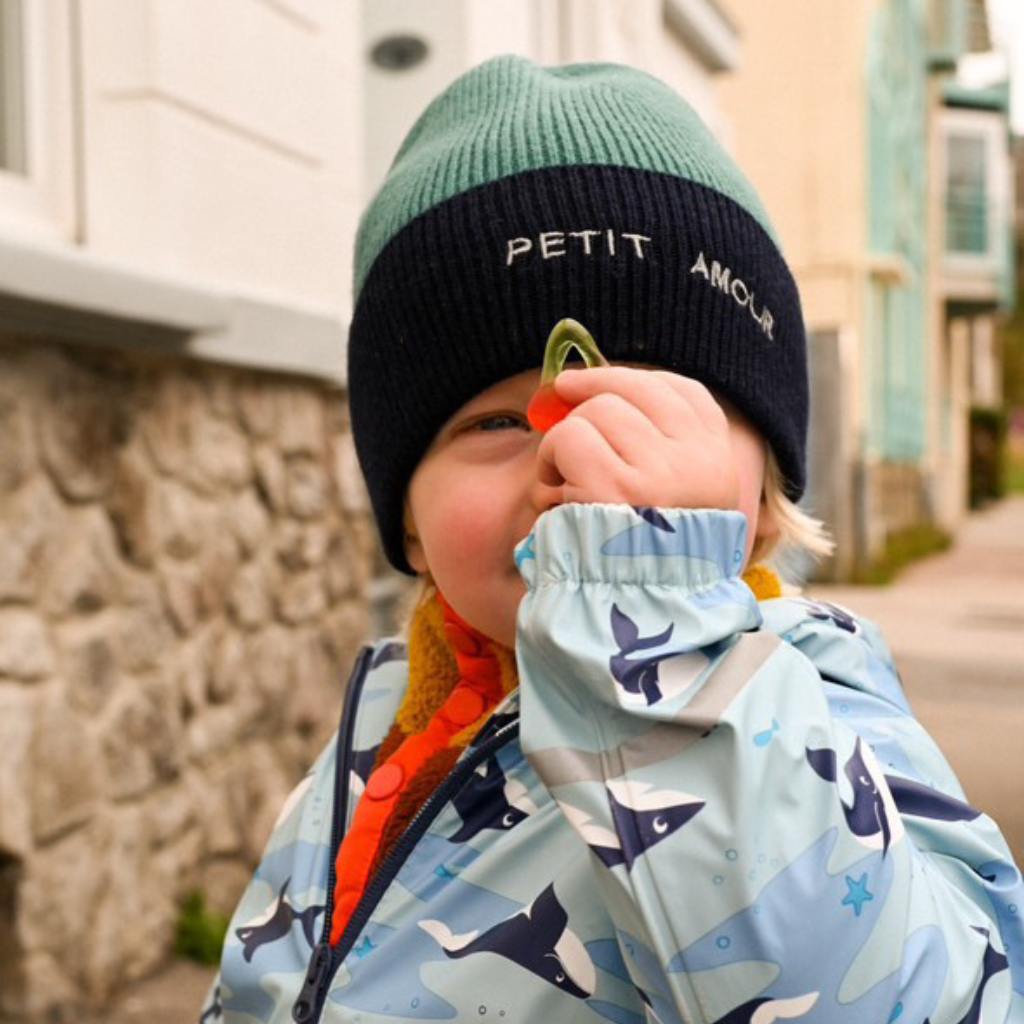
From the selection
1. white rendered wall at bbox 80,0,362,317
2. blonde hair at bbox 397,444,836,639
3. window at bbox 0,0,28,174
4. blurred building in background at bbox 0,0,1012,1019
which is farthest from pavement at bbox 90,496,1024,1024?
window at bbox 0,0,28,174

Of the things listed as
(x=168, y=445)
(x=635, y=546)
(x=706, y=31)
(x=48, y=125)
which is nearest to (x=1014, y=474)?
(x=706, y=31)

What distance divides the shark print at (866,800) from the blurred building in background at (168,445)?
176 centimetres

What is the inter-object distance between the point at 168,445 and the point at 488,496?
181 cm

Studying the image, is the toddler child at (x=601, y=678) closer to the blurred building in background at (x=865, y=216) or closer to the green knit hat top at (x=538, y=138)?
the green knit hat top at (x=538, y=138)

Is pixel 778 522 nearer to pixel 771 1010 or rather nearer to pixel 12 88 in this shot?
pixel 771 1010

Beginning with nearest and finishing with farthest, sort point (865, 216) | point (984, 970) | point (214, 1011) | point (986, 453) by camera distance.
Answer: point (984, 970), point (214, 1011), point (865, 216), point (986, 453)

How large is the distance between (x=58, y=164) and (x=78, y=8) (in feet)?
1.06

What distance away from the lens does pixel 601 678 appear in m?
0.94

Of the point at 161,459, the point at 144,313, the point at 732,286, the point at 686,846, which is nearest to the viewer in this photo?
the point at 686,846

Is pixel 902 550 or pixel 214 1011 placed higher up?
pixel 214 1011

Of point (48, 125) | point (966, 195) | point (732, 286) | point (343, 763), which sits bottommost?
point (343, 763)

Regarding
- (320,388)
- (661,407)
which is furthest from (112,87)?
(661,407)

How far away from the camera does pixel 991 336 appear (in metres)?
29.5

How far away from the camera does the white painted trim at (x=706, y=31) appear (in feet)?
21.1
